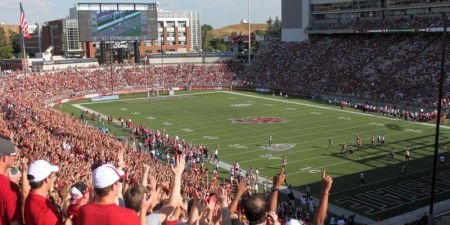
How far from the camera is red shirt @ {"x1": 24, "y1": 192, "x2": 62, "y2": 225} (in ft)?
13.3

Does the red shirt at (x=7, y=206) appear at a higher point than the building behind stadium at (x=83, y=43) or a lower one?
lower

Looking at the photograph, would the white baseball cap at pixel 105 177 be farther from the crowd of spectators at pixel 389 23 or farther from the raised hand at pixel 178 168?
the crowd of spectators at pixel 389 23

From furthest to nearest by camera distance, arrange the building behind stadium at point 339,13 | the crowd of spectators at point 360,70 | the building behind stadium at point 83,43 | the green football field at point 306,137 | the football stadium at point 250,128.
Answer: the building behind stadium at point 83,43
the building behind stadium at point 339,13
the crowd of spectators at point 360,70
the green football field at point 306,137
the football stadium at point 250,128

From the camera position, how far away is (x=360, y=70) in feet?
177

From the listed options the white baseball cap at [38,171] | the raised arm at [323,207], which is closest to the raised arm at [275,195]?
the raised arm at [323,207]

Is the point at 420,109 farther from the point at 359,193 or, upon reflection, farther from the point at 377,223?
the point at 377,223

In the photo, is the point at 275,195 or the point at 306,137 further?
the point at 306,137

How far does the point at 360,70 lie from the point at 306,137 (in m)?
24.2

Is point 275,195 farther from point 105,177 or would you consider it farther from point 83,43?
point 83,43

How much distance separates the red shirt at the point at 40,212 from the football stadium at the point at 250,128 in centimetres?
1

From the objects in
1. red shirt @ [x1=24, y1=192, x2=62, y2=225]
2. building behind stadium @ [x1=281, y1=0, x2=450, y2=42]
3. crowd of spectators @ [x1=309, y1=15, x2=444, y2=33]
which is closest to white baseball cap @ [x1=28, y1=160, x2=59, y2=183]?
red shirt @ [x1=24, y1=192, x2=62, y2=225]

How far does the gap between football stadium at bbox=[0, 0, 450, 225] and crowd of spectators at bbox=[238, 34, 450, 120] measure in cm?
21

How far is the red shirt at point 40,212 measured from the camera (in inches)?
159

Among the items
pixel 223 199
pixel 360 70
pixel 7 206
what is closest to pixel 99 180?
pixel 223 199
